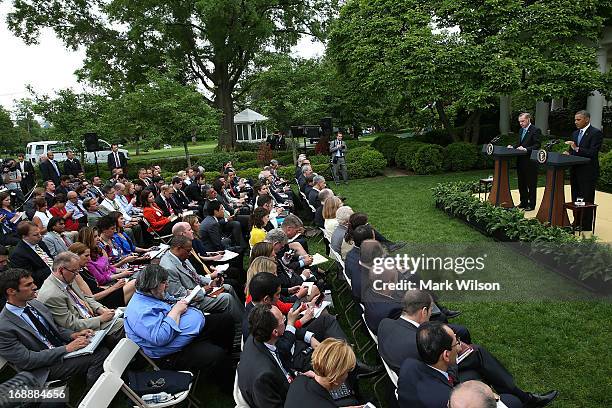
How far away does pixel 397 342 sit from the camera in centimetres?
316

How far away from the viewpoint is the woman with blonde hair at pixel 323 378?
2.46m

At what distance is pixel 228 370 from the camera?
13.0 feet

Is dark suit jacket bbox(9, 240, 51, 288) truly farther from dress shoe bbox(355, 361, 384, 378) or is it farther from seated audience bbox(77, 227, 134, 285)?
dress shoe bbox(355, 361, 384, 378)

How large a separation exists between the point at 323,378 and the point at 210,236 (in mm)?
4138

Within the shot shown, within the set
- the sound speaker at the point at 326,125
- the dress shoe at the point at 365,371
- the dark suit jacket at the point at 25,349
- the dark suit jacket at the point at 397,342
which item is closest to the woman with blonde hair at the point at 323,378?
the dark suit jacket at the point at 397,342

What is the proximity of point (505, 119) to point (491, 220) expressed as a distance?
44.3 feet

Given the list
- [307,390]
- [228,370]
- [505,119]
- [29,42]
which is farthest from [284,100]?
[307,390]

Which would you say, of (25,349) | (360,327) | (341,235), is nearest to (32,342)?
(25,349)

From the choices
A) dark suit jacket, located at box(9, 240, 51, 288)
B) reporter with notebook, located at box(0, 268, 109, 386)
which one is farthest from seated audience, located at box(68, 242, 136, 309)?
reporter with notebook, located at box(0, 268, 109, 386)

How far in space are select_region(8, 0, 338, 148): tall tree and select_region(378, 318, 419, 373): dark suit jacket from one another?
1851cm

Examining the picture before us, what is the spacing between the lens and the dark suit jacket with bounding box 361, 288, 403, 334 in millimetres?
3877

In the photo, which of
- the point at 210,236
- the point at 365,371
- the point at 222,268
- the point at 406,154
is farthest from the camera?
the point at 406,154

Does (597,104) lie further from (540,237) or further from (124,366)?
(124,366)

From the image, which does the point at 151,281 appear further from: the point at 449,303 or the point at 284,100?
the point at 284,100
